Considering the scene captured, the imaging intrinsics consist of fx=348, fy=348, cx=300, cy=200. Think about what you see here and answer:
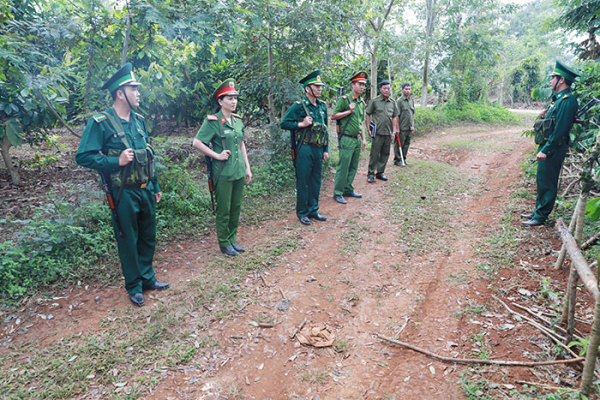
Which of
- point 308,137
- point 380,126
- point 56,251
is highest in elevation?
point 380,126

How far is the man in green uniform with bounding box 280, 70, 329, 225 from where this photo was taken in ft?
17.0

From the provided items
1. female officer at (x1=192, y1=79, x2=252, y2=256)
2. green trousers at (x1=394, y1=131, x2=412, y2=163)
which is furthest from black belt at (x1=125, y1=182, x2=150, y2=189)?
green trousers at (x1=394, y1=131, x2=412, y2=163)

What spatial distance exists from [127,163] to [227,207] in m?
1.38

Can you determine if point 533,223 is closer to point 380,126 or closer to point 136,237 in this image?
point 380,126

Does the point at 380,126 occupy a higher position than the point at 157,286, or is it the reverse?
the point at 380,126

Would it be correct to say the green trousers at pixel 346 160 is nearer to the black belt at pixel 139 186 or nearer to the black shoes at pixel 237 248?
the black shoes at pixel 237 248

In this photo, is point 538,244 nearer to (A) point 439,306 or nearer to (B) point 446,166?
(A) point 439,306

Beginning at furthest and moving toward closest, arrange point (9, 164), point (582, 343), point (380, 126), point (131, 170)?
point (380, 126), point (9, 164), point (131, 170), point (582, 343)

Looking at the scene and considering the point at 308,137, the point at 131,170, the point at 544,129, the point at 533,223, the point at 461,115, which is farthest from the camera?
the point at 461,115

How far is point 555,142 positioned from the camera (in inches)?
187

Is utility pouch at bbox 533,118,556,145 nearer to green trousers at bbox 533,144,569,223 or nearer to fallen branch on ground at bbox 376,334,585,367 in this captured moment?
green trousers at bbox 533,144,569,223

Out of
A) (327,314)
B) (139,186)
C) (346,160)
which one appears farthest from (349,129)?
(139,186)

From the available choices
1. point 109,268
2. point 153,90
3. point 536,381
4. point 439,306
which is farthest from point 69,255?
point 536,381

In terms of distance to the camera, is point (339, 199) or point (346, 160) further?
point (339, 199)
